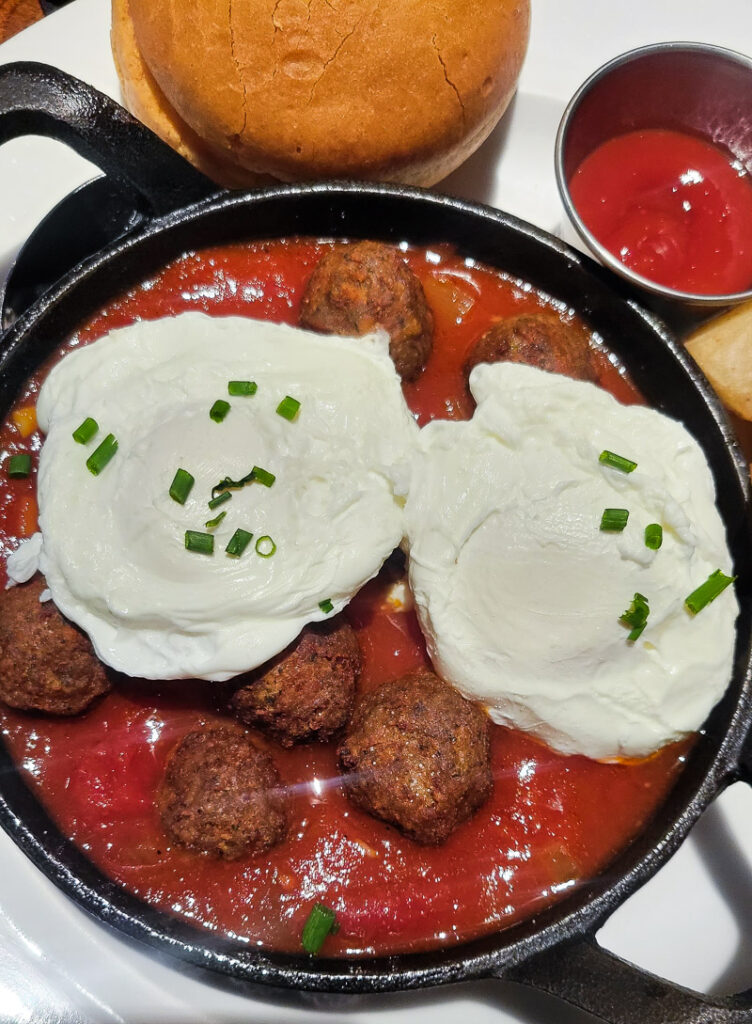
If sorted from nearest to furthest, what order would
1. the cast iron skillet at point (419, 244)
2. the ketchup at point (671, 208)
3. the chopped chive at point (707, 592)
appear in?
the cast iron skillet at point (419, 244) < the chopped chive at point (707, 592) < the ketchup at point (671, 208)

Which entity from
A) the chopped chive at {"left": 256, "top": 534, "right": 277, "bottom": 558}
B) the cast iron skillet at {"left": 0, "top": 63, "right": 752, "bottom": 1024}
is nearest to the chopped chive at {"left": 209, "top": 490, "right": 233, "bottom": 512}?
the chopped chive at {"left": 256, "top": 534, "right": 277, "bottom": 558}

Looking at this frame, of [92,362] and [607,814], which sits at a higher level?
[92,362]

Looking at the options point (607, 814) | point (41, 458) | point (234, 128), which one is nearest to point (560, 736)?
point (607, 814)

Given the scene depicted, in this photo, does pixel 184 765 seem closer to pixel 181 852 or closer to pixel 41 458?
pixel 181 852

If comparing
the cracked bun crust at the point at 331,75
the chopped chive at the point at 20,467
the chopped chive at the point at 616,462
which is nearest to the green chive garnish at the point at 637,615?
the chopped chive at the point at 616,462

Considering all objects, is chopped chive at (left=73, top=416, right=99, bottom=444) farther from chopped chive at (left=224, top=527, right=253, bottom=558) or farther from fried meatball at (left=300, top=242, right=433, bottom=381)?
fried meatball at (left=300, top=242, right=433, bottom=381)

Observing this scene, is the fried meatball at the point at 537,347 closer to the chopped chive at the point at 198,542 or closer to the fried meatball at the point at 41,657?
the chopped chive at the point at 198,542
